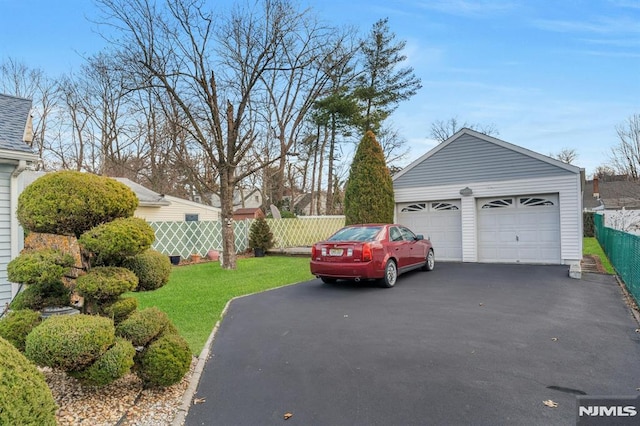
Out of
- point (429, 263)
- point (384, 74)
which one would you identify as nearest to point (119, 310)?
point (429, 263)

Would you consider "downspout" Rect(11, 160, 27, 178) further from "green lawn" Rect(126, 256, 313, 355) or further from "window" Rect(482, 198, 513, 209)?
"window" Rect(482, 198, 513, 209)

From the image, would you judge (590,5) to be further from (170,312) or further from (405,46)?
(405,46)

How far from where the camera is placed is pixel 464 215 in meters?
12.6

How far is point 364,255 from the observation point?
7.87m

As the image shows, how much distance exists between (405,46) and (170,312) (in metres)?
22.2

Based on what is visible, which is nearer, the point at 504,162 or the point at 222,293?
the point at 222,293

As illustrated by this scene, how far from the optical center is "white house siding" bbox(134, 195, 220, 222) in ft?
57.3

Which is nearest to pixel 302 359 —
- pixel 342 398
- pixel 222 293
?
pixel 342 398

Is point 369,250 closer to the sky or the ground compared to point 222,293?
closer to the sky

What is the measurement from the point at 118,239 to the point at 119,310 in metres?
0.70

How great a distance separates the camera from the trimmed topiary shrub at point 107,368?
2979mm

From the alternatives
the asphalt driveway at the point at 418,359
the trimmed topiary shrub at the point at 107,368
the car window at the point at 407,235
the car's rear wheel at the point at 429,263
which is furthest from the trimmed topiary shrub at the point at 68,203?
the car's rear wheel at the point at 429,263

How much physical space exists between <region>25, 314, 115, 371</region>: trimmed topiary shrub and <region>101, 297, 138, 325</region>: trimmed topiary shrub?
432 mm

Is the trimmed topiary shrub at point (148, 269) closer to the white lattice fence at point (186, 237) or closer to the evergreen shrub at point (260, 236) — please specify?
the white lattice fence at point (186, 237)
